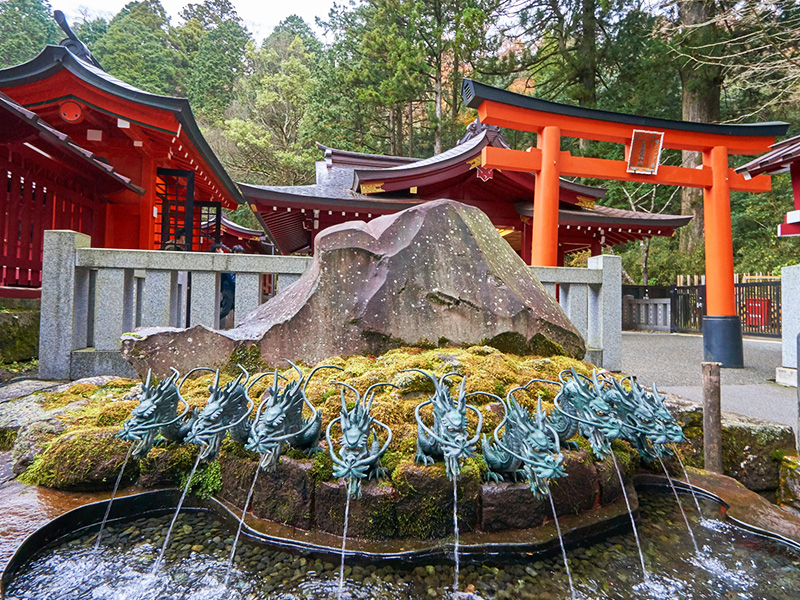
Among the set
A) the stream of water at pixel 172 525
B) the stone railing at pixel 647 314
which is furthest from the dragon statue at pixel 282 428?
the stone railing at pixel 647 314

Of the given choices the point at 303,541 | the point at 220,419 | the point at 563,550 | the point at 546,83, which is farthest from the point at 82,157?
the point at 546,83

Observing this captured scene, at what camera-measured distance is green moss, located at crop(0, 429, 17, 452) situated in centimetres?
292

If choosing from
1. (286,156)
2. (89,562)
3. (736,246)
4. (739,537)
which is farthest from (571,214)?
(286,156)

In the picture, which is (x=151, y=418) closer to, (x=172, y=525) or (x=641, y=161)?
(x=172, y=525)

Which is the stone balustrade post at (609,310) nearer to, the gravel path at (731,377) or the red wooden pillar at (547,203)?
the gravel path at (731,377)

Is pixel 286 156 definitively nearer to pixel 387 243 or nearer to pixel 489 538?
pixel 387 243

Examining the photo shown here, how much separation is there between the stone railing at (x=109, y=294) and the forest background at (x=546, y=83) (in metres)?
12.7

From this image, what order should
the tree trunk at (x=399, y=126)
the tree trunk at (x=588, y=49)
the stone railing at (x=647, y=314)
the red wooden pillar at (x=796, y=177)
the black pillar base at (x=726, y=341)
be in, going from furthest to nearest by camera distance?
1. the tree trunk at (x=399, y=126)
2. the tree trunk at (x=588, y=49)
3. the stone railing at (x=647, y=314)
4. the black pillar base at (x=726, y=341)
5. the red wooden pillar at (x=796, y=177)

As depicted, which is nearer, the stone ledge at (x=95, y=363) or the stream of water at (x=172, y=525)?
the stream of water at (x=172, y=525)

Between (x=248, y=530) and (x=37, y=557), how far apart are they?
89 cm

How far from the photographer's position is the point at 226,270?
4.60 metres

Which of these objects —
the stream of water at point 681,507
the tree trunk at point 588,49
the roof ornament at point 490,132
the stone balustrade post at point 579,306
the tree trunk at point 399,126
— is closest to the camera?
the stream of water at point 681,507

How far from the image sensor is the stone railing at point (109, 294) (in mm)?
4344

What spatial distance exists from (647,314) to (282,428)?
16900 millimetres
